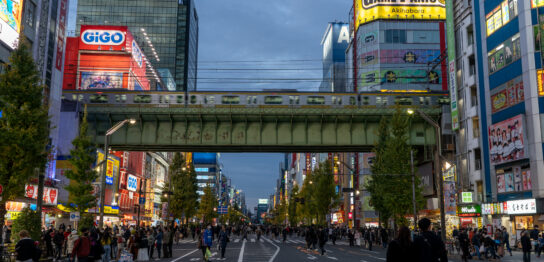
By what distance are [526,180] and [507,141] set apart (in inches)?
131

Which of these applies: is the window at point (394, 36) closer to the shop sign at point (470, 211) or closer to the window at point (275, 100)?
the window at point (275, 100)

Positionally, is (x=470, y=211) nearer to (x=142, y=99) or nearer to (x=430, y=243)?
(x=142, y=99)

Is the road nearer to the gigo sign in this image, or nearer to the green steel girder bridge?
the green steel girder bridge

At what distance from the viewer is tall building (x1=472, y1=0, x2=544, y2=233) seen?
36.0m

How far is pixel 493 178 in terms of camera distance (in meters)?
41.2

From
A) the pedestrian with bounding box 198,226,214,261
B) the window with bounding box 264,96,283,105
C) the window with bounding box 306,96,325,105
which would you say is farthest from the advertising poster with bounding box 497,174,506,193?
the pedestrian with bounding box 198,226,214,261

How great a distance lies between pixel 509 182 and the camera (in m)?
38.9

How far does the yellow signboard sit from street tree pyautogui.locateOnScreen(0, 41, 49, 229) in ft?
251

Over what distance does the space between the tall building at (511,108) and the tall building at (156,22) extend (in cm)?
11075

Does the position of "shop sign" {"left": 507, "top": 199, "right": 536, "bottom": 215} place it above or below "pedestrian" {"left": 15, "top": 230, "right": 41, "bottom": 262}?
above

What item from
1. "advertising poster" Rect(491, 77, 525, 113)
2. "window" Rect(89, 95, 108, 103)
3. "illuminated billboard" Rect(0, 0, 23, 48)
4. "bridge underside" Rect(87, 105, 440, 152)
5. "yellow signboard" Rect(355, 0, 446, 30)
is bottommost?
"bridge underside" Rect(87, 105, 440, 152)

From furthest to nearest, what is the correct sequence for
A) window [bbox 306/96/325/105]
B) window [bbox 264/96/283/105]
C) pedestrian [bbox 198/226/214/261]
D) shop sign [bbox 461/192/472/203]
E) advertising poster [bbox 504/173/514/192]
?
window [bbox 306/96/325/105] → window [bbox 264/96/283/105] → shop sign [bbox 461/192/472/203] → advertising poster [bbox 504/173/514/192] → pedestrian [bbox 198/226/214/261]

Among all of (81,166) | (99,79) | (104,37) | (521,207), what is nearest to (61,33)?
(81,166)

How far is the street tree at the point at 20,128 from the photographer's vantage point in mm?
22312
